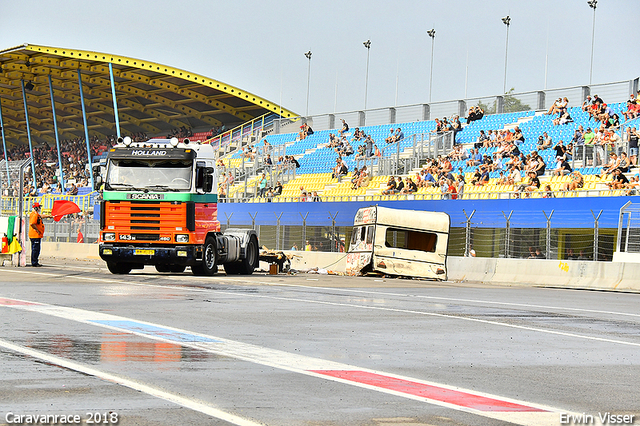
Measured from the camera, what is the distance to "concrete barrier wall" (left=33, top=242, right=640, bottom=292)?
24.9 m

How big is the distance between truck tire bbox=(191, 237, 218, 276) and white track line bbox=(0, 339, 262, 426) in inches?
616

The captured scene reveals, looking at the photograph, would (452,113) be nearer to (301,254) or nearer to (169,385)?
(301,254)

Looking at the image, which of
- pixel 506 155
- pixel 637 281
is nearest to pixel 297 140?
pixel 506 155

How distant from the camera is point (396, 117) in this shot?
154 feet

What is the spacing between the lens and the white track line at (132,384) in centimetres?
585

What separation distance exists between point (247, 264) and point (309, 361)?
64.1 feet

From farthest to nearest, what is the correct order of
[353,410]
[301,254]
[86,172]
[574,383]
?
[86,172]
[301,254]
[574,383]
[353,410]

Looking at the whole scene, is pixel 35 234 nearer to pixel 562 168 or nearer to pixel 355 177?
pixel 355 177

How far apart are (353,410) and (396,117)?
136 ft

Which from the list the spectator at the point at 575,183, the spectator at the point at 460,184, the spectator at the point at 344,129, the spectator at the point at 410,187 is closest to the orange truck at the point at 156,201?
the spectator at the point at 460,184

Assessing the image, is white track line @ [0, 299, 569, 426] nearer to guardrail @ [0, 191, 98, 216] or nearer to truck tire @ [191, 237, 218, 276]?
truck tire @ [191, 237, 218, 276]

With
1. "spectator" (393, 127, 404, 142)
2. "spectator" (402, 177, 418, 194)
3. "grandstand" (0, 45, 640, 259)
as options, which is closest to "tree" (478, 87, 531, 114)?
"grandstand" (0, 45, 640, 259)

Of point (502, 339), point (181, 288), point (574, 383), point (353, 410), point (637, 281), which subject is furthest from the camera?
point (637, 281)

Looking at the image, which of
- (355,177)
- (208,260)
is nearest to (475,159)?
(355,177)
